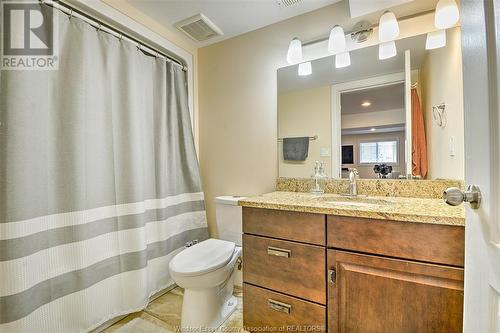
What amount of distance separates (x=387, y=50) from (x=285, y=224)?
1.27 metres

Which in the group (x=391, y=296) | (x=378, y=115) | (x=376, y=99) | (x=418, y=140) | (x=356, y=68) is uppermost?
(x=356, y=68)

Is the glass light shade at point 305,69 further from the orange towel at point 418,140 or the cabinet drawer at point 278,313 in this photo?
the cabinet drawer at point 278,313

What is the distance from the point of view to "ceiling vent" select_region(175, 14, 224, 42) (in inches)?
67.3

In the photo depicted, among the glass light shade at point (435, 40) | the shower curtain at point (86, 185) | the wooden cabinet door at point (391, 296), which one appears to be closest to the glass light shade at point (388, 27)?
the glass light shade at point (435, 40)

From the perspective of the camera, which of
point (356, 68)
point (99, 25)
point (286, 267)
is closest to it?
point (286, 267)

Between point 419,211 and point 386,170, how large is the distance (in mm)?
566

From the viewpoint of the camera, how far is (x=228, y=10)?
5.30ft

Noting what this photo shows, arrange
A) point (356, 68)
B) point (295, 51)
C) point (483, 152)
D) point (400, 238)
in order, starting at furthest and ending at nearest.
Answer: point (295, 51) < point (356, 68) < point (400, 238) < point (483, 152)

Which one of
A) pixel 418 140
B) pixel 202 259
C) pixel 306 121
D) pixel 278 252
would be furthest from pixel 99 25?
pixel 418 140

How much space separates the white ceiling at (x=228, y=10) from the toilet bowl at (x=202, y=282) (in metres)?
1.73

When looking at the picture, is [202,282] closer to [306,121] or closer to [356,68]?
[306,121]

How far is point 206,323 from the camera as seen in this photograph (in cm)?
136

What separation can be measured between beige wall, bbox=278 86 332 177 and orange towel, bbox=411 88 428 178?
49 centimetres

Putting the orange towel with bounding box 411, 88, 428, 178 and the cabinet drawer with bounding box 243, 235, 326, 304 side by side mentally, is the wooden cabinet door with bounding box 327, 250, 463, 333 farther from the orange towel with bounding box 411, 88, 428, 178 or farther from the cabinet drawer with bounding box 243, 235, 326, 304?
the orange towel with bounding box 411, 88, 428, 178
